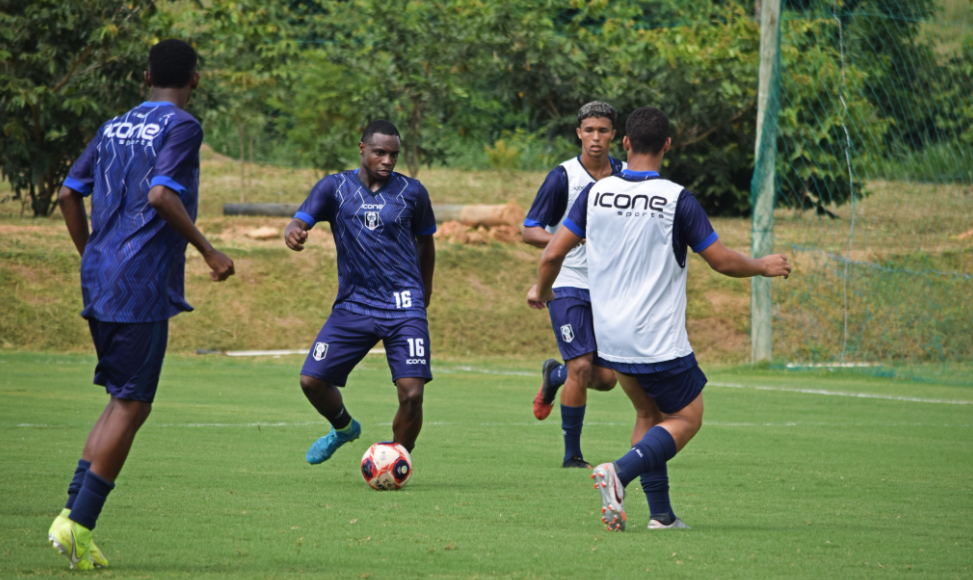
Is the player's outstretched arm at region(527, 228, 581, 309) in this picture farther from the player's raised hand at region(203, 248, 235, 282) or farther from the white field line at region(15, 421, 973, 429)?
the white field line at region(15, 421, 973, 429)

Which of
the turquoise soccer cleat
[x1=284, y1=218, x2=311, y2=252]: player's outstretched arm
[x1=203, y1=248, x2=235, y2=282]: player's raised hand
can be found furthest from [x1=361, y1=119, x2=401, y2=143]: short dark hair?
[x1=203, y1=248, x2=235, y2=282]: player's raised hand

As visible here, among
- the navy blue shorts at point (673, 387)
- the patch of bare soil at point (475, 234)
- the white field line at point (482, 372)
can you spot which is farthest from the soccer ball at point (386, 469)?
the patch of bare soil at point (475, 234)

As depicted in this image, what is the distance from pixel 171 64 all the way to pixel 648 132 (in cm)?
218

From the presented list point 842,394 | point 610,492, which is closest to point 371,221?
point 610,492

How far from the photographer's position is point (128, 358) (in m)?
4.45

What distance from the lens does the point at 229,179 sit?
83.4 ft

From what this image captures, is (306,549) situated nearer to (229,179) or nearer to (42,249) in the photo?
(42,249)

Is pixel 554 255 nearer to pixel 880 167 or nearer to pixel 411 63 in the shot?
pixel 880 167

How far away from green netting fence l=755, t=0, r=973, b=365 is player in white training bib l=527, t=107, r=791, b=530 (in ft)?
36.1

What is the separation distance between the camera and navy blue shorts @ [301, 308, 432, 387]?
22.2ft

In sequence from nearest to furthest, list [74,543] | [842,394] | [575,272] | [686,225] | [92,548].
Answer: [74,543], [92,548], [686,225], [575,272], [842,394]

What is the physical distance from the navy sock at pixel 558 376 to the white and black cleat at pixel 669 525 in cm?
313

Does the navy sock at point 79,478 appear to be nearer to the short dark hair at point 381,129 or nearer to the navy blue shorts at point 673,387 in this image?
the navy blue shorts at point 673,387

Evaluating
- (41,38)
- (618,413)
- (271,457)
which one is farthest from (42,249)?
(271,457)
